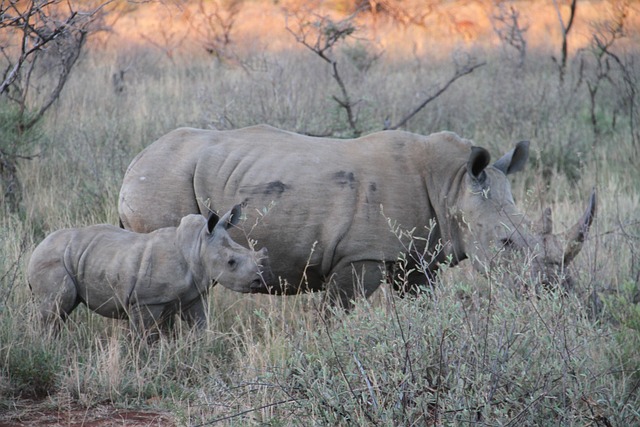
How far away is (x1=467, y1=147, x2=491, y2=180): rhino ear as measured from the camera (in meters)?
5.36

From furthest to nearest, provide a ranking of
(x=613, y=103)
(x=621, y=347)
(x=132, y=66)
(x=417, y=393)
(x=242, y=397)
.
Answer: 1. (x=132, y=66)
2. (x=613, y=103)
3. (x=621, y=347)
4. (x=242, y=397)
5. (x=417, y=393)

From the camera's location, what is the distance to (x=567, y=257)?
5.53 metres

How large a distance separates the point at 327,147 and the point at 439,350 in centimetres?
221

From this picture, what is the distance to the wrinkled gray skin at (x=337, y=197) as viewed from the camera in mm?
5398

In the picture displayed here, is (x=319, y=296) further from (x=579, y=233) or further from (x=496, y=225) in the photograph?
(x=579, y=233)

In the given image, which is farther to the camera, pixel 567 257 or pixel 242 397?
pixel 567 257

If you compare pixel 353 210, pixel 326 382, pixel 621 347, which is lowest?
pixel 621 347

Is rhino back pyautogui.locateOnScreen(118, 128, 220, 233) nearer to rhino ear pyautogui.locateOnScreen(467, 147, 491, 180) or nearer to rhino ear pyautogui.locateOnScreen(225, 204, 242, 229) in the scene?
rhino ear pyautogui.locateOnScreen(225, 204, 242, 229)

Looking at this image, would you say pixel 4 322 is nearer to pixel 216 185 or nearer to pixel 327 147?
pixel 216 185

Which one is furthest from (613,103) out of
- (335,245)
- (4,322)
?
(4,322)

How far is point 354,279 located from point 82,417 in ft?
5.79

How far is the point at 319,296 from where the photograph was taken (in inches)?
237

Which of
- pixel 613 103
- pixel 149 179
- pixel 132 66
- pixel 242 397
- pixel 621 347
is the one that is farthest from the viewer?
pixel 132 66

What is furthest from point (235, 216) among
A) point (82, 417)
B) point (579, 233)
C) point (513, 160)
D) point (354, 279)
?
point (579, 233)
